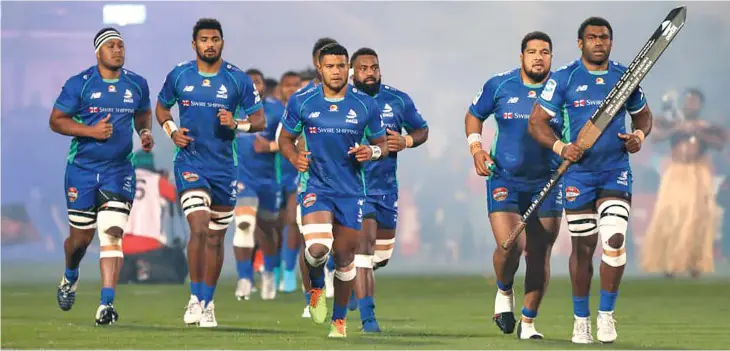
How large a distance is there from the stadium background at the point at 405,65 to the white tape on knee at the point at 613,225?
11.5 meters

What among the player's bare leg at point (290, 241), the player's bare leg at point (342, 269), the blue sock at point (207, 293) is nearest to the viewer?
the player's bare leg at point (342, 269)

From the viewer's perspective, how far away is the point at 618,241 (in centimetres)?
1445

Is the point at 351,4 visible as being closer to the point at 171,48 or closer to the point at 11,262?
the point at 171,48

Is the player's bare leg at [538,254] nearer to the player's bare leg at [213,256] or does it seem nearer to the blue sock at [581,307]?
the blue sock at [581,307]

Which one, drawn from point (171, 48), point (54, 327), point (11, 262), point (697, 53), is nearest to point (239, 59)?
point (171, 48)

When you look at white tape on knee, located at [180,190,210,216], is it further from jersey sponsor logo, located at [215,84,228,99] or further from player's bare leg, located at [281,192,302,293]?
player's bare leg, located at [281,192,302,293]

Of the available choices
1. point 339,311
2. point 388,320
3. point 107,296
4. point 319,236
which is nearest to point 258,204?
point 388,320

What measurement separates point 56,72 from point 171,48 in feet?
5.66

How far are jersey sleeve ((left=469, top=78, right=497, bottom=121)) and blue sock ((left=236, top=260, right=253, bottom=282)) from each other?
249 inches

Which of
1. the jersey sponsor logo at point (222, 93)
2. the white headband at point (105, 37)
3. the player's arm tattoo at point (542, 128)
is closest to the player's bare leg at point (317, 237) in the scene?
the player's arm tattoo at point (542, 128)

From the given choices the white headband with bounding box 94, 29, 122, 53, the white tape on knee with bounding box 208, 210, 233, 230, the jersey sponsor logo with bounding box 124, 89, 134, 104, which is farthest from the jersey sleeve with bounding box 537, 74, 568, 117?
the white headband with bounding box 94, 29, 122, 53

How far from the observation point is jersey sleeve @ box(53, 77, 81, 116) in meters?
16.6

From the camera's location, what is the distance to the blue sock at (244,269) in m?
21.4

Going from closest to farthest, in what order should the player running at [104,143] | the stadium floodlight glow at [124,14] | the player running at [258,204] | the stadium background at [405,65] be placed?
the player running at [104,143] → the player running at [258,204] → the stadium floodlight glow at [124,14] → the stadium background at [405,65]
